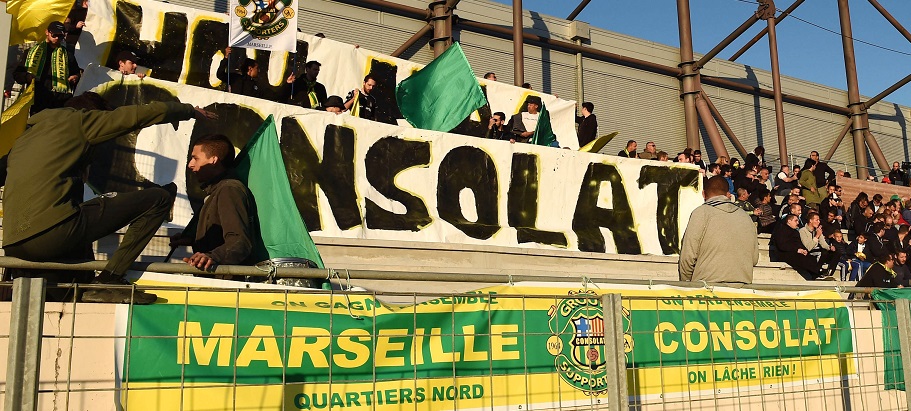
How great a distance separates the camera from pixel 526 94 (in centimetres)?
1469

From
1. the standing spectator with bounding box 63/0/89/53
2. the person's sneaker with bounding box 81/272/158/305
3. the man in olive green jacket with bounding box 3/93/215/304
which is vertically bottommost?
the person's sneaker with bounding box 81/272/158/305

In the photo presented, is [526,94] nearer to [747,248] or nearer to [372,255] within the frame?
[372,255]

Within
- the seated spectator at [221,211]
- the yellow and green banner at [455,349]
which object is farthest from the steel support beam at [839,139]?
the seated spectator at [221,211]

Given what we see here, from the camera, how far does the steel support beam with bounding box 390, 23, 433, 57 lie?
1812 cm

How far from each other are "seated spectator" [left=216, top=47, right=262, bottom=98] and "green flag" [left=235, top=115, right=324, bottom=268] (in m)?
4.51

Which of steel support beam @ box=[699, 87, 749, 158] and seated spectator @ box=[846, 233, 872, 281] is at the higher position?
steel support beam @ box=[699, 87, 749, 158]

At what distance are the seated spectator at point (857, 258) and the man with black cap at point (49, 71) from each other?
11914mm

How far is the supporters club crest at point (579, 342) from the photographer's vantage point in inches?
174

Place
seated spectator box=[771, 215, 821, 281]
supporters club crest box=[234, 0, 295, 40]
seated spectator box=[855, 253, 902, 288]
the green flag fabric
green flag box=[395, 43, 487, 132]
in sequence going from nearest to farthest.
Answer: the green flag fabric → supporters club crest box=[234, 0, 295, 40] → seated spectator box=[855, 253, 902, 288] → green flag box=[395, 43, 487, 132] → seated spectator box=[771, 215, 821, 281]

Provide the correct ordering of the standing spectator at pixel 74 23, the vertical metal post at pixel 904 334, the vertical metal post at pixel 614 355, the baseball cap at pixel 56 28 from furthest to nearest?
the standing spectator at pixel 74 23 < the baseball cap at pixel 56 28 < the vertical metal post at pixel 904 334 < the vertical metal post at pixel 614 355

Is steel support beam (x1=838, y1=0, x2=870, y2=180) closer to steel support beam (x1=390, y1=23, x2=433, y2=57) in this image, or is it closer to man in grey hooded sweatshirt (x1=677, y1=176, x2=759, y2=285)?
steel support beam (x1=390, y1=23, x2=433, y2=57)

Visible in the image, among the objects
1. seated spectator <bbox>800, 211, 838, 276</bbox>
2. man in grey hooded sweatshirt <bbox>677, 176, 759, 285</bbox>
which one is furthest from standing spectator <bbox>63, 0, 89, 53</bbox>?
seated spectator <bbox>800, 211, 838, 276</bbox>

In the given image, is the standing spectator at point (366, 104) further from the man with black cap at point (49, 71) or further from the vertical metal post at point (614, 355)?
the vertical metal post at point (614, 355)

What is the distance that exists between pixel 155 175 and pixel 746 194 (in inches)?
405
